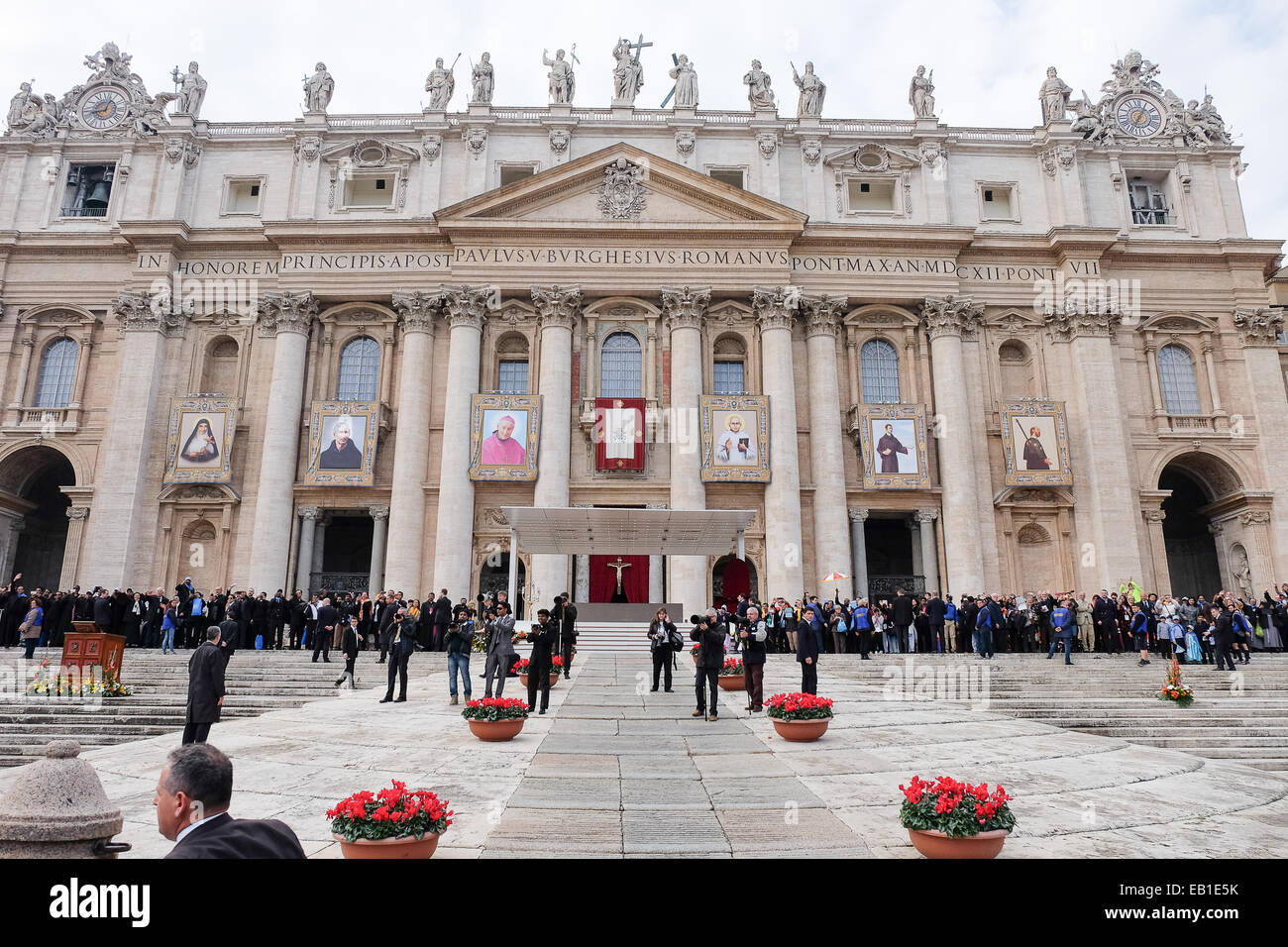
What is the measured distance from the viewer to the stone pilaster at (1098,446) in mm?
33562

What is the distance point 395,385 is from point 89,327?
46.5ft

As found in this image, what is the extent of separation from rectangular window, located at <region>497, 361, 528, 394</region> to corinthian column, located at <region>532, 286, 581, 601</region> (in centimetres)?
156

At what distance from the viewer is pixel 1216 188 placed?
127ft

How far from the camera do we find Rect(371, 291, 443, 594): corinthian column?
33.2 m

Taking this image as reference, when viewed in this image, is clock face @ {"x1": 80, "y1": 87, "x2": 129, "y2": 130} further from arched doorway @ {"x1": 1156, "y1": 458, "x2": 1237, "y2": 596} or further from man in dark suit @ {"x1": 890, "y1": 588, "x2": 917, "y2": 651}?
arched doorway @ {"x1": 1156, "y1": 458, "x2": 1237, "y2": 596}

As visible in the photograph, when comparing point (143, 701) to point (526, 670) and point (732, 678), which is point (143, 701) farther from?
point (732, 678)

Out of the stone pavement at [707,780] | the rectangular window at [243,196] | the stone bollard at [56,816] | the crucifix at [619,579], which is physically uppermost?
the rectangular window at [243,196]

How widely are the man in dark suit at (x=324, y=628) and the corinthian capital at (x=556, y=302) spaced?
17431mm

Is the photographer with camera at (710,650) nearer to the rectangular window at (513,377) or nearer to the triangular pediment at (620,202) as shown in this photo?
the rectangular window at (513,377)

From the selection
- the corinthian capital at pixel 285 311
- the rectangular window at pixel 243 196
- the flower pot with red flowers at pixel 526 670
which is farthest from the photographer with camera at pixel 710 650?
the rectangular window at pixel 243 196

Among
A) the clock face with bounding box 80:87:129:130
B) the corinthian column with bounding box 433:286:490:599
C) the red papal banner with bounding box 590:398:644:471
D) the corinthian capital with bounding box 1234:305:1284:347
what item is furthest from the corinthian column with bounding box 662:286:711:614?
the clock face with bounding box 80:87:129:130
